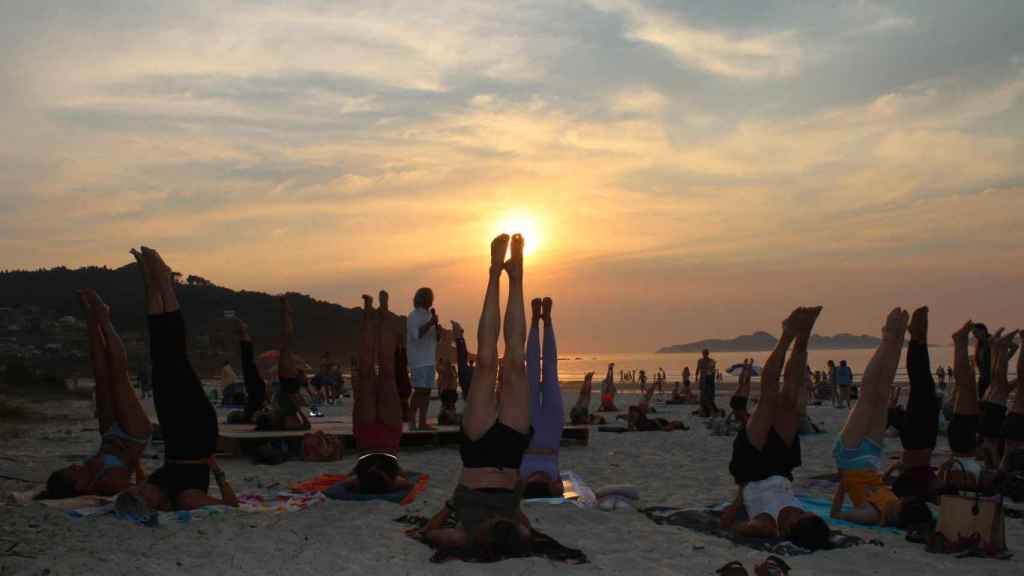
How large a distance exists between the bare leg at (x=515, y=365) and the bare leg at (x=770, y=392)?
2227 millimetres

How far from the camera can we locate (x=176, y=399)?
27.1 ft

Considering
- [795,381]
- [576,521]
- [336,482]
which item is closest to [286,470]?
[336,482]

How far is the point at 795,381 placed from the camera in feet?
25.6

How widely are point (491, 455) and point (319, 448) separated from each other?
708cm

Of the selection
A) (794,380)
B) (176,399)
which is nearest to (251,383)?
(176,399)

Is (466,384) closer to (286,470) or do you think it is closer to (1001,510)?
(286,470)

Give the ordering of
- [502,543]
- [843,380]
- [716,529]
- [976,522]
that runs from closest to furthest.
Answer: [502,543]
[976,522]
[716,529]
[843,380]

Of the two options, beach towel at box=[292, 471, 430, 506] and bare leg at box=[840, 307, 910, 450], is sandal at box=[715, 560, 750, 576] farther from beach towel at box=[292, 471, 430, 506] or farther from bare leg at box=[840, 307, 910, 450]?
beach towel at box=[292, 471, 430, 506]

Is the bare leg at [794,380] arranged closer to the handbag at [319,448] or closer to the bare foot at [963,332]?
the bare foot at [963,332]

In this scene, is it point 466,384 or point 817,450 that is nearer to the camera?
point 817,450

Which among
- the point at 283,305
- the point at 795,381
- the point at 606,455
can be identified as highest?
the point at 283,305

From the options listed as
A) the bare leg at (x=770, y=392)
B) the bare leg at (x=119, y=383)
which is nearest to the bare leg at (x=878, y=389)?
the bare leg at (x=770, y=392)

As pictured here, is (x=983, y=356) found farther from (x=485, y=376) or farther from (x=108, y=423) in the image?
(x=108, y=423)

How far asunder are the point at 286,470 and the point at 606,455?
5.48m
